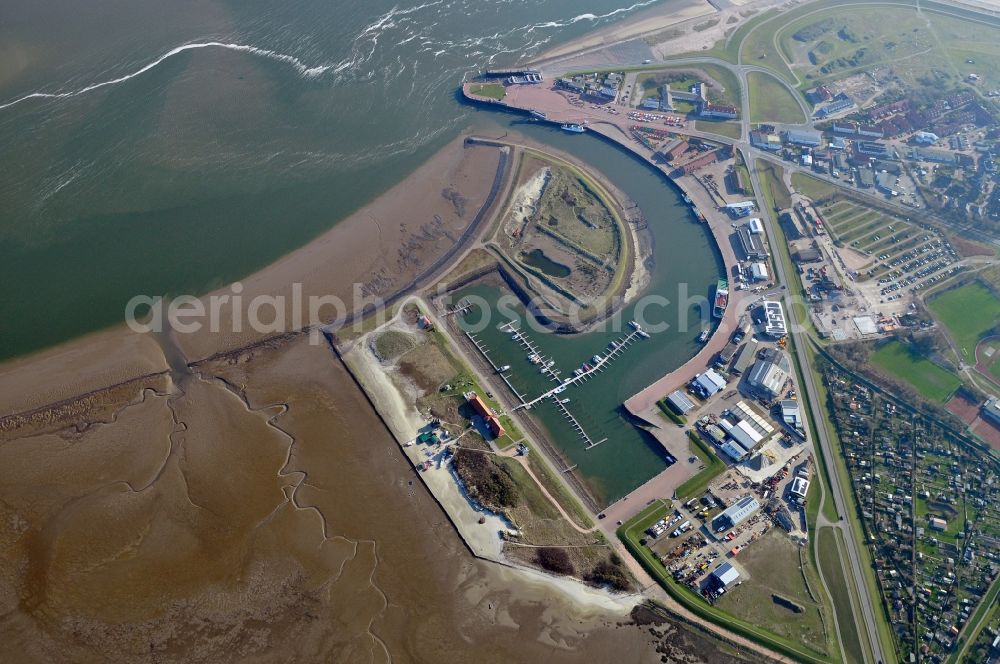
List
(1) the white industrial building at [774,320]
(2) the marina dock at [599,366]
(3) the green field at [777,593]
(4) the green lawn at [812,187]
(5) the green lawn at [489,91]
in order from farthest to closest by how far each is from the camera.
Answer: (5) the green lawn at [489,91] → (4) the green lawn at [812,187] → (1) the white industrial building at [774,320] → (2) the marina dock at [599,366] → (3) the green field at [777,593]

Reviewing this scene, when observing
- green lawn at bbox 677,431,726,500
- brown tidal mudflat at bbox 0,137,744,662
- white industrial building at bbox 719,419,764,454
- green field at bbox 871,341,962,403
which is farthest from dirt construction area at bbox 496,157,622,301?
green field at bbox 871,341,962,403

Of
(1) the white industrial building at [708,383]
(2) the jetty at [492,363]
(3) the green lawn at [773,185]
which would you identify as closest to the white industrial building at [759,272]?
(3) the green lawn at [773,185]

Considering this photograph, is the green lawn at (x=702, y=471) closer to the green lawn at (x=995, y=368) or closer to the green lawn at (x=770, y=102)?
the green lawn at (x=995, y=368)

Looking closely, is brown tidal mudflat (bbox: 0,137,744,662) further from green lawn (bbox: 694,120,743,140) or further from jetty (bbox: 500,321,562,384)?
green lawn (bbox: 694,120,743,140)

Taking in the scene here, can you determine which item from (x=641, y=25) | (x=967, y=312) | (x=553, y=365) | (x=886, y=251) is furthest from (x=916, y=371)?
(x=641, y=25)

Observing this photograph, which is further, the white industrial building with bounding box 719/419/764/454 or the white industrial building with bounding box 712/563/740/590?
the white industrial building with bounding box 719/419/764/454

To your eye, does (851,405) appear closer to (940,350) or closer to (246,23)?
(940,350)
